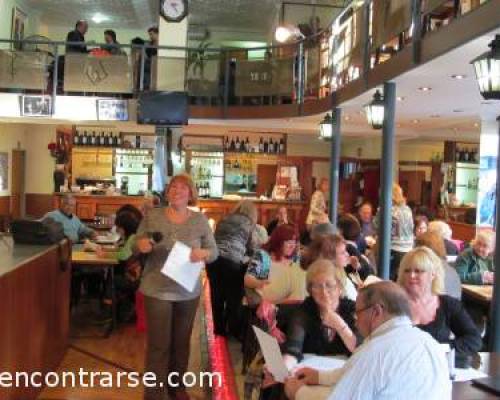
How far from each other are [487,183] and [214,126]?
668 cm

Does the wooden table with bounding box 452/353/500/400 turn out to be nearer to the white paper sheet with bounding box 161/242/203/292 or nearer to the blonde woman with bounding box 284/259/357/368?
the blonde woman with bounding box 284/259/357/368

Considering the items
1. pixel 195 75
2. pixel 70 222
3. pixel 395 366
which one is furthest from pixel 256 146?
pixel 395 366

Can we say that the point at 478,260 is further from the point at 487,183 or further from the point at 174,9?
the point at 174,9

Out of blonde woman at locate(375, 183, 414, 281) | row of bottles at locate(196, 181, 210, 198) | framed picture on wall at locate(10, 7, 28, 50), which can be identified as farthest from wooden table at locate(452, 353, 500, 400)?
framed picture on wall at locate(10, 7, 28, 50)

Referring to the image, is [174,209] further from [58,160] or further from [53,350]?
[58,160]

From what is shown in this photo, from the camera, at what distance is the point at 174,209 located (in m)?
4.44

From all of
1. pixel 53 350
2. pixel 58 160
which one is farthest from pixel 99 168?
pixel 53 350

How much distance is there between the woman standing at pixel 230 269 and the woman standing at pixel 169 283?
1937 mm

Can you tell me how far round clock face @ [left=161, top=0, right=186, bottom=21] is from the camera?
12.9 m

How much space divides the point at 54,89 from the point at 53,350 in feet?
24.5

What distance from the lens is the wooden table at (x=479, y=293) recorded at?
5.34 metres

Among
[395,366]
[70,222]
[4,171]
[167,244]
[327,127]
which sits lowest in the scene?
[70,222]

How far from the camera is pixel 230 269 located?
21.1 ft

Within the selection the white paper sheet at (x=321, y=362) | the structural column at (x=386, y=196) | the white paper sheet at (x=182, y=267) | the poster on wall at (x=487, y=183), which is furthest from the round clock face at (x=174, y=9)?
the white paper sheet at (x=321, y=362)
